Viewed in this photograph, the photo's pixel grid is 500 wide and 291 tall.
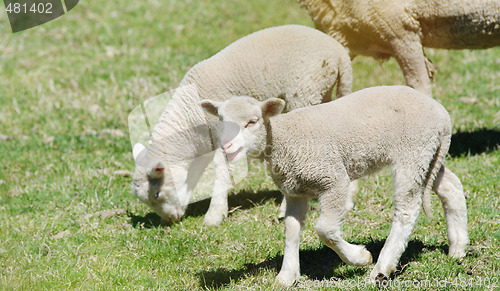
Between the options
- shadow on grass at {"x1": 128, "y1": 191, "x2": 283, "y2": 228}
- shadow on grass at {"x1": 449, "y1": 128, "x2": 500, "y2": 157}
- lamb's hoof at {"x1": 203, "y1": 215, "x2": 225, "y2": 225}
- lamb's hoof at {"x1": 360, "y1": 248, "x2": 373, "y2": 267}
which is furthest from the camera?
shadow on grass at {"x1": 449, "y1": 128, "x2": 500, "y2": 157}

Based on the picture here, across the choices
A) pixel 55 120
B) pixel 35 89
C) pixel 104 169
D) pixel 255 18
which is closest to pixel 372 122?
pixel 104 169

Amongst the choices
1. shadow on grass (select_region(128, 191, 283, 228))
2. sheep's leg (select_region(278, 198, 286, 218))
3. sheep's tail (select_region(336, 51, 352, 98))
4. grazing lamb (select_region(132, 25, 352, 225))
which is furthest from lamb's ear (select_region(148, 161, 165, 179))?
sheep's tail (select_region(336, 51, 352, 98))

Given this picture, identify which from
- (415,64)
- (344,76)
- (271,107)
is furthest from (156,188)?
(415,64)

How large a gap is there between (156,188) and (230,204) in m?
0.84

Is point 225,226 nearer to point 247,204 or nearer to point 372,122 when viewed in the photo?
point 247,204

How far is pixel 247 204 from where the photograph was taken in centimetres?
620

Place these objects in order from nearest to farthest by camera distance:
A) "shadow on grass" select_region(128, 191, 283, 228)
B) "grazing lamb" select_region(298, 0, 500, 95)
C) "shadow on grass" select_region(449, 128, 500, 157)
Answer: "shadow on grass" select_region(128, 191, 283, 228) < "grazing lamb" select_region(298, 0, 500, 95) < "shadow on grass" select_region(449, 128, 500, 157)

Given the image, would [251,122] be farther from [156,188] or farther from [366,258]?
[156,188]

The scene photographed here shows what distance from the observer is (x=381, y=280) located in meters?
4.34

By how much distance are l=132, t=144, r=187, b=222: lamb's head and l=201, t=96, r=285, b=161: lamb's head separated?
1.58 meters

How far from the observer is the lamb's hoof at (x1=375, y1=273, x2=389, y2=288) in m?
4.28

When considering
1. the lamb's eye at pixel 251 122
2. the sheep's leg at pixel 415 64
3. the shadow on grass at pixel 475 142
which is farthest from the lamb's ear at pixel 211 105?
the shadow on grass at pixel 475 142

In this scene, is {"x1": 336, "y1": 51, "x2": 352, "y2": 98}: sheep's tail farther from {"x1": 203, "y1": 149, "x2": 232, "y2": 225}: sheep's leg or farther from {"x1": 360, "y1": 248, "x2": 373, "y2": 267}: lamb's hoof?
{"x1": 360, "y1": 248, "x2": 373, "y2": 267}: lamb's hoof

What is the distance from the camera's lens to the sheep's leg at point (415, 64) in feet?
20.7
